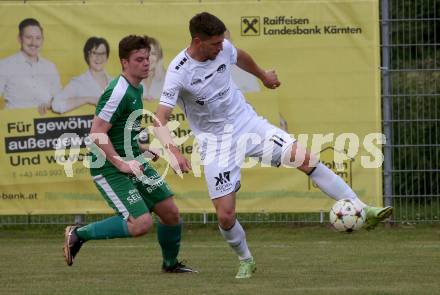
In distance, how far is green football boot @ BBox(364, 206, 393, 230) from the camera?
8359 millimetres

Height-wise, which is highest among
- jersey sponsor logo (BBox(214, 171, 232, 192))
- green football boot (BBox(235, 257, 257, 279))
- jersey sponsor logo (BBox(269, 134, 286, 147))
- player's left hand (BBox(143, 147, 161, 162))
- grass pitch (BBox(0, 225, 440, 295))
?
jersey sponsor logo (BBox(269, 134, 286, 147))

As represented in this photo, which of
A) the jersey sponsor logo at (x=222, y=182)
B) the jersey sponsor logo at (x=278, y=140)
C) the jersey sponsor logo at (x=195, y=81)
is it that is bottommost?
the jersey sponsor logo at (x=222, y=182)

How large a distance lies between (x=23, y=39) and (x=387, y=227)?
5306mm

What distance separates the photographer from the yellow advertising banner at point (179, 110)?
44.4ft

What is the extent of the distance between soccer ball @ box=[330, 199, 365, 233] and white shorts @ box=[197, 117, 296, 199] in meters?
0.70

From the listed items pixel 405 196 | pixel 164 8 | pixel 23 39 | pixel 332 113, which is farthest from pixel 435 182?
pixel 23 39

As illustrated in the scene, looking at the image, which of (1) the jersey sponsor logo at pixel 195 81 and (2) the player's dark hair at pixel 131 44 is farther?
(2) the player's dark hair at pixel 131 44

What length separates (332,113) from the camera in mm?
13570

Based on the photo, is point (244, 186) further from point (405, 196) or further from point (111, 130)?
point (111, 130)

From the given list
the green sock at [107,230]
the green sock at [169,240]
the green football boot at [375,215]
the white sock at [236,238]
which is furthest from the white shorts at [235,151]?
the green football boot at [375,215]

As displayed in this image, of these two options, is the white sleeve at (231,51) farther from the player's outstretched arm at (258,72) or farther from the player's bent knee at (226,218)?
the player's bent knee at (226,218)

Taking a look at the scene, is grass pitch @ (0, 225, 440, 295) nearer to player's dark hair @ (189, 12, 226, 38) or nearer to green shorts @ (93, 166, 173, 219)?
green shorts @ (93, 166, 173, 219)

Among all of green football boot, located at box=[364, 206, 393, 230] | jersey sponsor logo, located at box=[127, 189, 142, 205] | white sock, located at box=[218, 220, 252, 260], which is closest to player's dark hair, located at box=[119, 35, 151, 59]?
jersey sponsor logo, located at box=[127, 189, 142, 205]

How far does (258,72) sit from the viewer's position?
9352mm
